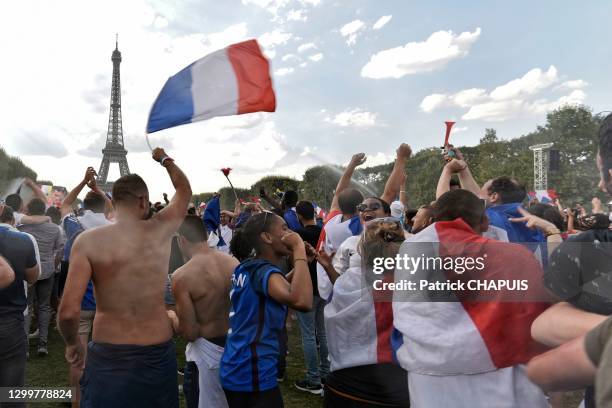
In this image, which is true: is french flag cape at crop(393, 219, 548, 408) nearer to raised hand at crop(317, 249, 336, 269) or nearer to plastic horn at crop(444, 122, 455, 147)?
raised hand at crop(317, 249, 336, 269)

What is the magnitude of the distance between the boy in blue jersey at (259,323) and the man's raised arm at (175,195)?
712 mm

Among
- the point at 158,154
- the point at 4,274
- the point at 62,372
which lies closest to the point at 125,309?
the point at 4,274

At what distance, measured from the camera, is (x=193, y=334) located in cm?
347

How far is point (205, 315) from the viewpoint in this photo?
351 centimetres

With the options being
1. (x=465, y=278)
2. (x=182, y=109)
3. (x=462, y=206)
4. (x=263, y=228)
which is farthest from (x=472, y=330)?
(x=182, y=109)

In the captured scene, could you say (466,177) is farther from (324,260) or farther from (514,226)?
(324,260)

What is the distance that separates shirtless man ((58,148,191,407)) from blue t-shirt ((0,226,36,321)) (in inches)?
38.6

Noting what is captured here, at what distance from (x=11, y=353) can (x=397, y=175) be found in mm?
3659

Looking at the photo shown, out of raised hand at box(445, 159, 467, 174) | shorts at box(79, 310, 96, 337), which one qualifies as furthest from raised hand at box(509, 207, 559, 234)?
shorts at box(79, 310, 96, 337)

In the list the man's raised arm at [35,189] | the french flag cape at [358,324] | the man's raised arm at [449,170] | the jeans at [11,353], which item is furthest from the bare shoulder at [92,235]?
the man's raised arm at [35,189]

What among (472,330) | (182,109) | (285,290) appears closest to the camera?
(472,330)

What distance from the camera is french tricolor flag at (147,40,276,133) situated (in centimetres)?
427

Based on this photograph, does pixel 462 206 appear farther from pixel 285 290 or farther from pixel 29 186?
pixel 29 186

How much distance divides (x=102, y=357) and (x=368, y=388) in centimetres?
172
